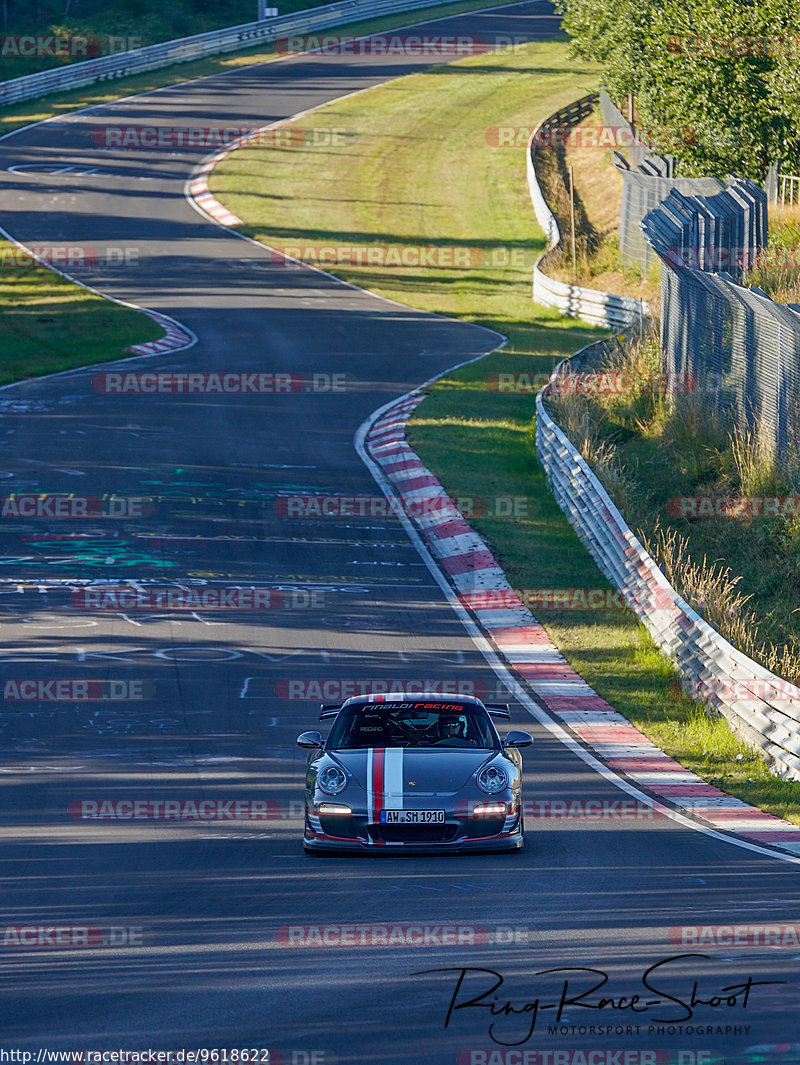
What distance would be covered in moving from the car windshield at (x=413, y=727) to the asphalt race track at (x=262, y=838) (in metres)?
0.91

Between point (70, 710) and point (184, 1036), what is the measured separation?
313 inches

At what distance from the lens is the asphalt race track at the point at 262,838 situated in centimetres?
723

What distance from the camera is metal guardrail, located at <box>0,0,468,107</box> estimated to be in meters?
66.1

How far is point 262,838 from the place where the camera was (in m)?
11.3

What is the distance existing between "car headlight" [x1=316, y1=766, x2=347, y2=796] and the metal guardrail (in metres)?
60.6
